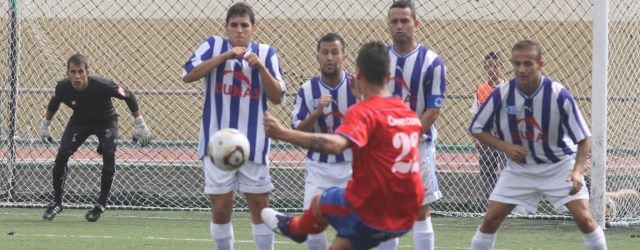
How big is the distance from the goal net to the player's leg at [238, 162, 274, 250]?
16.4 ft

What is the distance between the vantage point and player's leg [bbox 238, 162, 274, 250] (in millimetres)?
8078

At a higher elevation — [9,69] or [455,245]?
[9,69]

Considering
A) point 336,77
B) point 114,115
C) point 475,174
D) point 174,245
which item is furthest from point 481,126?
point 475,174

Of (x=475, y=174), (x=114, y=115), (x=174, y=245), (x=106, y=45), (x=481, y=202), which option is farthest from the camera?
(x=106, y=45)

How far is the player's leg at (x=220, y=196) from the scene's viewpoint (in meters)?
8.00

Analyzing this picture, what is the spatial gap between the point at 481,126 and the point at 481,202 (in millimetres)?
5286

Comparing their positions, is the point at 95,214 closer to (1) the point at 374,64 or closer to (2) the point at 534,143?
(2) the point at 534,143

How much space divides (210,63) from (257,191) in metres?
0.85

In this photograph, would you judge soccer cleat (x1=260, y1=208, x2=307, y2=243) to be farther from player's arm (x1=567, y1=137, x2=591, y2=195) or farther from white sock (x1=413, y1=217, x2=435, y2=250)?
player's arm (x1=567, y1=137, x2=591, y2=195)

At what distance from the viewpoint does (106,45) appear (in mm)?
15969

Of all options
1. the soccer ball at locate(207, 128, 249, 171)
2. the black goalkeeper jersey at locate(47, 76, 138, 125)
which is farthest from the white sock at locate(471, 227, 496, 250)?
the black goalkeeper jersey at locate(47, 76, 138, 125)

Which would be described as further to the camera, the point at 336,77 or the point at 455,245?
the point at 455,245

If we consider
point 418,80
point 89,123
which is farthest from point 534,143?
point 89,123

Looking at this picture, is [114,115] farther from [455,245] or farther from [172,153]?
[172,153]
